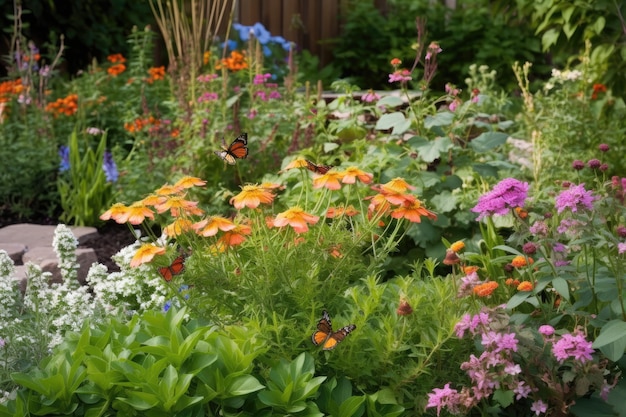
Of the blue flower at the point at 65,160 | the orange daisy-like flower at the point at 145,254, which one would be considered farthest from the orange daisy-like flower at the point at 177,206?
the blue flower at the point at 65,160

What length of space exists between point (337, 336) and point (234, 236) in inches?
17.1

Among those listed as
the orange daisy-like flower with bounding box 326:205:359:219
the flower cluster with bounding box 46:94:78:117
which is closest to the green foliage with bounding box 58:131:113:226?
the flower cluster with bounding box 46:94:78:117

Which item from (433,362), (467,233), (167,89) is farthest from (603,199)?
(167,89)

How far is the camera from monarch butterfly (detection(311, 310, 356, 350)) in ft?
7.77

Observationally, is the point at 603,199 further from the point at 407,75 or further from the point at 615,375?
the point at 407,75

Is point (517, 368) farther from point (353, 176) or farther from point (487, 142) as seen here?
point (487, 142)

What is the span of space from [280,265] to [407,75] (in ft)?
5.97

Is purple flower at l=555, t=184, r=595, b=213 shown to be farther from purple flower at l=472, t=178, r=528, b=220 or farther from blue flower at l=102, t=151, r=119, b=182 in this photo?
blue flower at l=102, t=151, r=119, b=182

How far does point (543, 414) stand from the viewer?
2635mm

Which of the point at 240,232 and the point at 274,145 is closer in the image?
the point at 240,232

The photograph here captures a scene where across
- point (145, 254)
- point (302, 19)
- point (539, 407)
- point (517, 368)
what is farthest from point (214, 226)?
point (302, 19)

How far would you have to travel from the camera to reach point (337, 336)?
238 centimetres

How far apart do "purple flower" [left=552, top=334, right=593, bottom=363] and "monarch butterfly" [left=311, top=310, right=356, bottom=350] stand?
1.67ft

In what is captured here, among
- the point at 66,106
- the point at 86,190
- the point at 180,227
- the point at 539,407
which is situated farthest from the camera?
the point at 66,106
